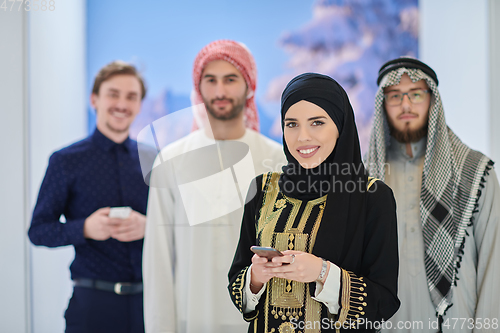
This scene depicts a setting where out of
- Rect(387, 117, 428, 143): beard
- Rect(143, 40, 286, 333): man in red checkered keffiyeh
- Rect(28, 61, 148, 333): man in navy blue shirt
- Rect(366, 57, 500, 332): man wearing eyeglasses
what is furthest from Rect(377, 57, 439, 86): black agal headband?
Rect(28, 61, 148, 333): man in navy blue shirt

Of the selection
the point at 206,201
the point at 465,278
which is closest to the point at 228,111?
the point at 206,201

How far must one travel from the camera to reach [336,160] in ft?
4.73

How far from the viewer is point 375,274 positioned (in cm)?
137

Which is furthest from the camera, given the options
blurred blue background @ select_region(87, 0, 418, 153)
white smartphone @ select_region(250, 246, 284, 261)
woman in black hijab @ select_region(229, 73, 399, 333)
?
blurred blue background @ select_region(87, 0, 418, 153)

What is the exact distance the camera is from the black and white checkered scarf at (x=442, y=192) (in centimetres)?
184

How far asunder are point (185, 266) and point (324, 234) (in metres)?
0.96

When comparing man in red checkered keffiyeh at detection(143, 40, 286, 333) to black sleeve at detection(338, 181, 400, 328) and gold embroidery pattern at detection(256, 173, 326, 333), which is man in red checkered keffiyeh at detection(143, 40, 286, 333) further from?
black sleeve at detection(338, 181, 400, 328)

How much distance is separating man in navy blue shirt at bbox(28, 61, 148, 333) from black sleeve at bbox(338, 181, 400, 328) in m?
1.37

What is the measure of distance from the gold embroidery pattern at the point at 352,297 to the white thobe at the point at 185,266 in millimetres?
881

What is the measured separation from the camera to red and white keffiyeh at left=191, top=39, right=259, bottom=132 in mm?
2223

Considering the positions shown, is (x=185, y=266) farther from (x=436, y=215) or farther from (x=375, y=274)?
(x=436, y=215)

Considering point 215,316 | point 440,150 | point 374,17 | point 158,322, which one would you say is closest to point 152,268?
point 158,322

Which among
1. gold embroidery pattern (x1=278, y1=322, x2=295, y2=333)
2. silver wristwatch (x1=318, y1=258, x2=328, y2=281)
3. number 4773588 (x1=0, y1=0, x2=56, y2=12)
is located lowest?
gold embroidery pattern (x1=278, y1=322, x2=295, y2=333)

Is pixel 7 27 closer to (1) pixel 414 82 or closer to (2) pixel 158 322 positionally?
(2) pixel 158 322
